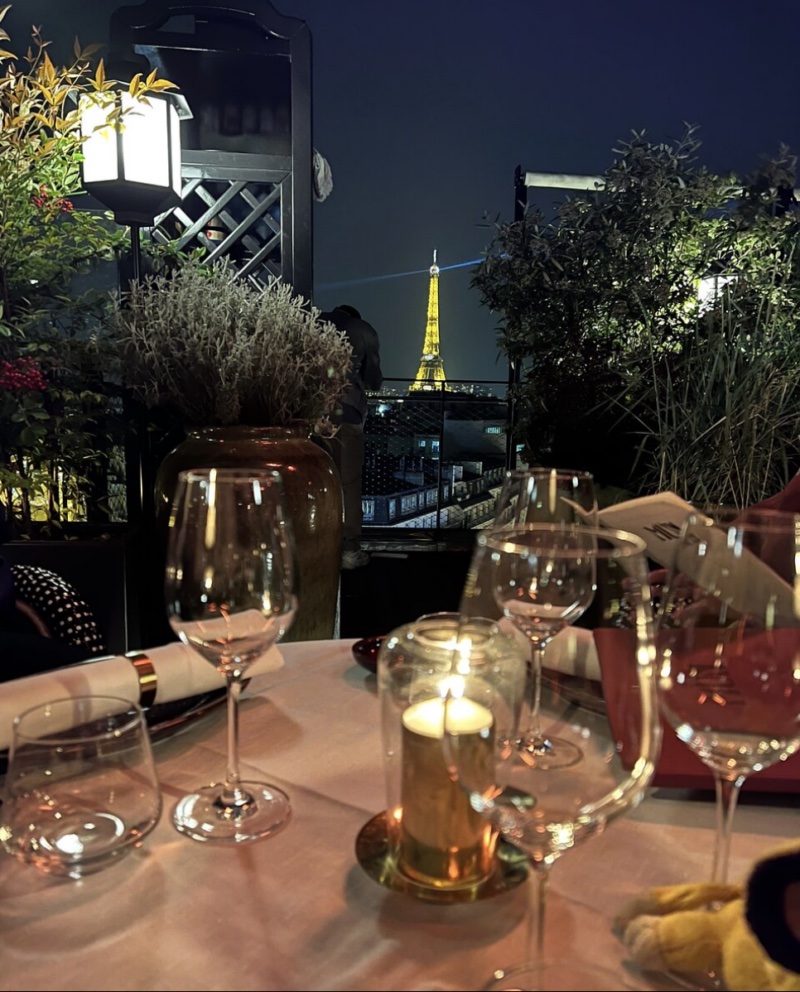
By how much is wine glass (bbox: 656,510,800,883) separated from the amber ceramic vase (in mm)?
1282

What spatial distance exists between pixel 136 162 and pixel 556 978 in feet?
8.85

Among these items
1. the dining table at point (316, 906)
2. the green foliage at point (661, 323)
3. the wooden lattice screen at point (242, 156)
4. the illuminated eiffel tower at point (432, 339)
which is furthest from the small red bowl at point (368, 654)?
the illuminated eiffel tower at point (432, 339)

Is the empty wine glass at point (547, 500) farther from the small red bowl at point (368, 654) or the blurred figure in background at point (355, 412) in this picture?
the blurred figure in background at point (355, 412)

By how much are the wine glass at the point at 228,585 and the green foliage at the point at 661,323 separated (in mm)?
2634

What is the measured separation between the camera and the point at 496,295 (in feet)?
12.7

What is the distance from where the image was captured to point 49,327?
2588 mm

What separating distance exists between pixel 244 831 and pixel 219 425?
1371mm

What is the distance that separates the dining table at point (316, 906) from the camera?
454 millimetres

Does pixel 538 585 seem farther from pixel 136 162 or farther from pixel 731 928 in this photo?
pixel 136 162

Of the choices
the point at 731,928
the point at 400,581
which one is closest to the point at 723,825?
the point at 731,928

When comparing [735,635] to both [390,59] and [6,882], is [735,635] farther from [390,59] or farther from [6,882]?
[390,59]

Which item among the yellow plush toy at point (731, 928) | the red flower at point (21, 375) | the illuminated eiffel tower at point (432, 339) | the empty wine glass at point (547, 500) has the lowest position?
the yellow plush toy at point (731, 928)

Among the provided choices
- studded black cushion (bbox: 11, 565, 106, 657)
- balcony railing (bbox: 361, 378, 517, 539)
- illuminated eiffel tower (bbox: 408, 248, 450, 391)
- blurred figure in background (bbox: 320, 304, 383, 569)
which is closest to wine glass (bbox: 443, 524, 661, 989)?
studded black cushion (bbox: 11, 565, 106, 657)

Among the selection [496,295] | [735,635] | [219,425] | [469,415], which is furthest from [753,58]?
[735,635]
